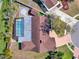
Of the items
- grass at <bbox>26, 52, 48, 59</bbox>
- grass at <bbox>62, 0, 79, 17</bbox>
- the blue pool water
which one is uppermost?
grass at <bbox>62, 0, 79, 17</bbox>

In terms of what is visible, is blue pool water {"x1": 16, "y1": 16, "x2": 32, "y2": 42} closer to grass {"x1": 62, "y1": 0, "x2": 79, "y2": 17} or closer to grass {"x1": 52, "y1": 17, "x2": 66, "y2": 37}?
grass {"x1": 52, "y1": 17, "x2": 66, "y2": 37}

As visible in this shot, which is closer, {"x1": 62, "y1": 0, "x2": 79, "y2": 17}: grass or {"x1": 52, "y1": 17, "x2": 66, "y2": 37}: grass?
{"x1": 52, "y1": 17, "x2": 66, "y2": 37}: grass

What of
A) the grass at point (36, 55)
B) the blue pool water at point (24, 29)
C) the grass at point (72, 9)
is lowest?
the grass at point (36, 55)

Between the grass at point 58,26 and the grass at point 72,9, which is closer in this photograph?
the grass at point 58,26

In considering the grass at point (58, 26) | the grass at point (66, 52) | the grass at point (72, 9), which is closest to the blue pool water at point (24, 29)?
the grass at point (58, 26)

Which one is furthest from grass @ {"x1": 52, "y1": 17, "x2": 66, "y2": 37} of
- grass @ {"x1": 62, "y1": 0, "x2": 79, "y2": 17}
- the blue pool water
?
the blue pool water

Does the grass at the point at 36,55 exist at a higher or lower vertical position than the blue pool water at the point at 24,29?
lower

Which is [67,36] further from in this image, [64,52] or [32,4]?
[32,4]

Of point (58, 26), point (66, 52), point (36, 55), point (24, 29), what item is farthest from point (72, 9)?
point (36, 55)

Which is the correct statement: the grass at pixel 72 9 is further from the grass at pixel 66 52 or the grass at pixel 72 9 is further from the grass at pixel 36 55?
the grass at pixel 36 55

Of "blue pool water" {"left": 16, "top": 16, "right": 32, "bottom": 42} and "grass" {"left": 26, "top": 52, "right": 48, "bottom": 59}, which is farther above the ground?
"blue pool water" {"left": 16, "top": 16, "right": 32, "bottom": 42}

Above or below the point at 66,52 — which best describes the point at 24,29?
above

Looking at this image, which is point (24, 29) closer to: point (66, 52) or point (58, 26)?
point (58, 26)
